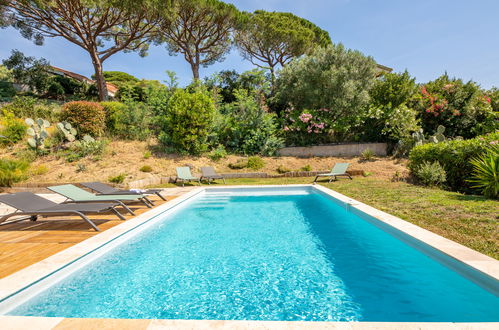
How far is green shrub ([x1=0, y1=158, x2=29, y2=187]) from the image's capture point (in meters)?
9.66

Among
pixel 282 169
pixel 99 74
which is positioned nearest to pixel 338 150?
pixel 282 169

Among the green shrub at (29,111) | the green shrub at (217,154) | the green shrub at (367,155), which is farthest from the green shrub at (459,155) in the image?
the green shrub at (29,111)

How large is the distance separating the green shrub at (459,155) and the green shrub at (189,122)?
35.5 ft

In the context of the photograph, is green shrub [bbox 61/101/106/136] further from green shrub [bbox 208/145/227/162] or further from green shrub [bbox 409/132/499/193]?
green shrub [bbox 409/132/499/193]

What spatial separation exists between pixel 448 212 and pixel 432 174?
3.95m

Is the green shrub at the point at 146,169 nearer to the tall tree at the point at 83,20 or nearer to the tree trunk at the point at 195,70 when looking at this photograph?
the tall tree at the point at 83,20

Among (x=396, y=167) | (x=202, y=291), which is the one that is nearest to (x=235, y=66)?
(x=396, y=167)

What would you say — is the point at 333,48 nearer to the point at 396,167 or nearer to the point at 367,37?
the point at 367,37

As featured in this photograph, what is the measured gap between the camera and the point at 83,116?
13.5 meters

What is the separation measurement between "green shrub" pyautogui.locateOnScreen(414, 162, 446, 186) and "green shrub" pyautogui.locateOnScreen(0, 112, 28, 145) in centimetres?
2024

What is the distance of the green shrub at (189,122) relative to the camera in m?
13.4

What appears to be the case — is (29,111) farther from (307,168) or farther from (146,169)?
(307,168)

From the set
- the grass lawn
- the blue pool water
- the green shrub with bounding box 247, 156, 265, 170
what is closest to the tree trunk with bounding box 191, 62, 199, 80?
the green shrub with bounding box 247, 156, 265, 170

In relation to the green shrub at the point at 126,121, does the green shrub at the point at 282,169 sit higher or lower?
lower
